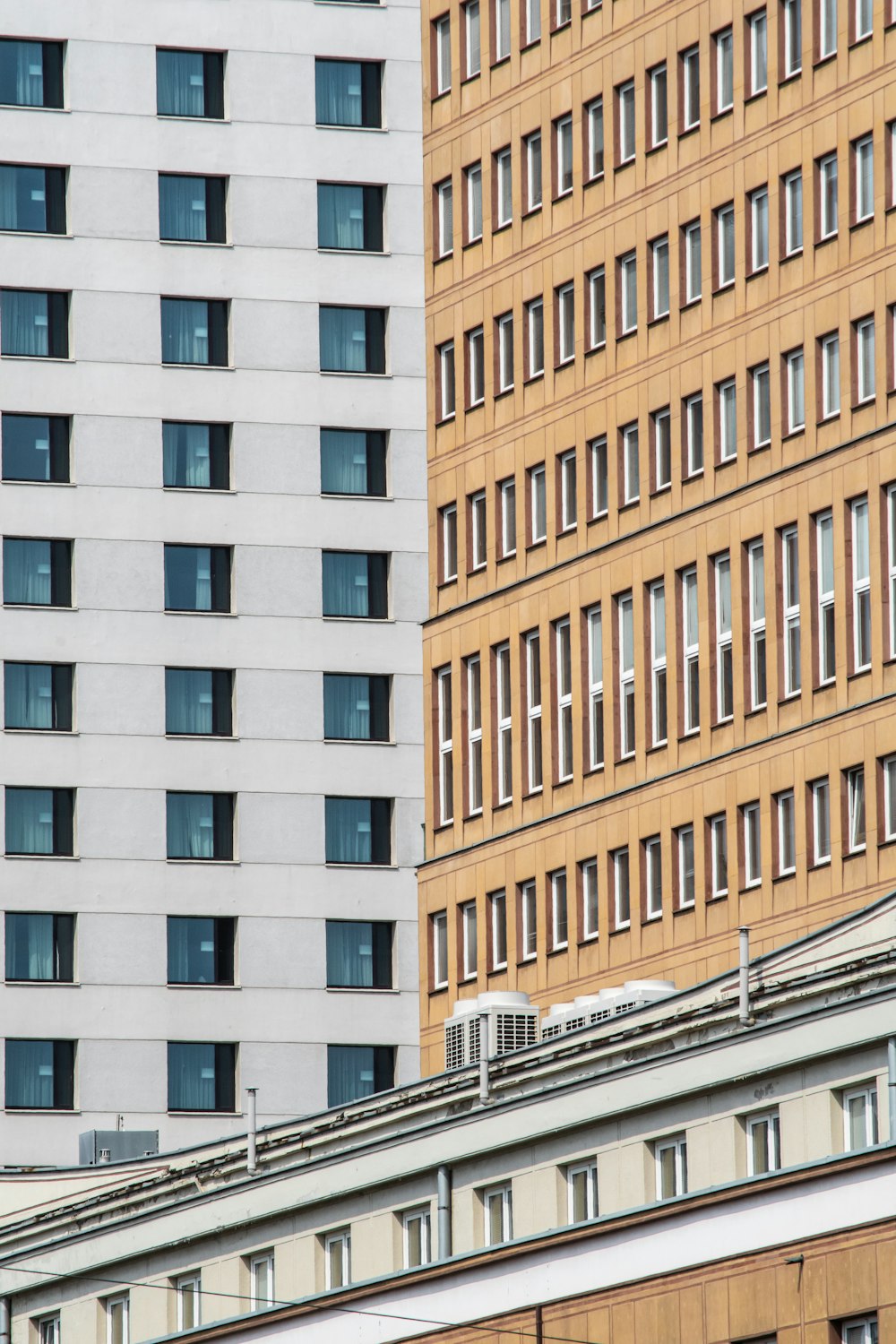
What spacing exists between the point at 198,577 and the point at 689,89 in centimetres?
2285

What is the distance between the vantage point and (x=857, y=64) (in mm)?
98688

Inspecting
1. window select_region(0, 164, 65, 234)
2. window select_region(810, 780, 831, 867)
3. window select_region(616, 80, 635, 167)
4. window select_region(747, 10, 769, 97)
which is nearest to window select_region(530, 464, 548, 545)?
window select_region(616, 80, 635, 167)

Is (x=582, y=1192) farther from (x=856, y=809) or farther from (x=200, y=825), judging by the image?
(x=200, y=825)

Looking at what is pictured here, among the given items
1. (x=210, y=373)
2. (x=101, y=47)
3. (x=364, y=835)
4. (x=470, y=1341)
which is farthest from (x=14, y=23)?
(x=470, y=1341)

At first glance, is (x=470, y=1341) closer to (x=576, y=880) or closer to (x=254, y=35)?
(x=576, y=880)

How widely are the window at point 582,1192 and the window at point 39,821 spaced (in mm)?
48577

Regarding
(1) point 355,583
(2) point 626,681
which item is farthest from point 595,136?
(1) point 355,583

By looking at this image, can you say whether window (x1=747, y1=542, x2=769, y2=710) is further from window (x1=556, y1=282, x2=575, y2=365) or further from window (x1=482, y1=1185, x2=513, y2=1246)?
window (x1=482, y1=1185, x2=513, y2=1246)

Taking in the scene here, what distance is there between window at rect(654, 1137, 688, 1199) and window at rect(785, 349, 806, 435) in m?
37.2

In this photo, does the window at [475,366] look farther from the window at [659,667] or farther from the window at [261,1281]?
the window at [261,1281]

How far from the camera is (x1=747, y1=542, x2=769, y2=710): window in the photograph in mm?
100625

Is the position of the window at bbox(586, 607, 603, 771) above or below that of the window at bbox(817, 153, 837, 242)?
below

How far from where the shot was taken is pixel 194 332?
4700 inches

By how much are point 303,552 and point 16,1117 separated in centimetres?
1943
